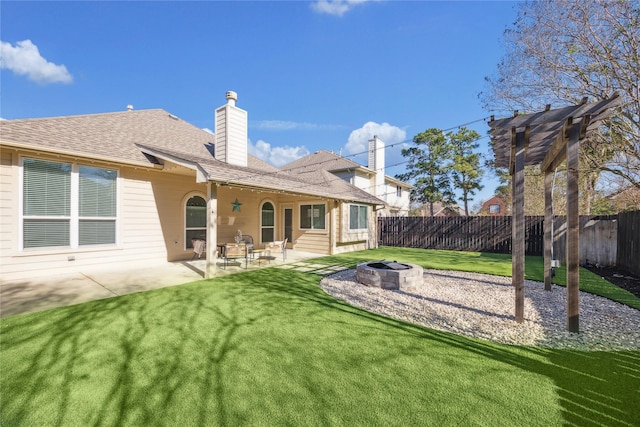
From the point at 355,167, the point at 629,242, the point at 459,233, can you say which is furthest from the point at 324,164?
the point at 629,242

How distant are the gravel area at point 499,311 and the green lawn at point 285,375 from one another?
37 centimetres

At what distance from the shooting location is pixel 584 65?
28.2 ft

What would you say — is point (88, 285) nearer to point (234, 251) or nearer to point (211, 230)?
point (211, 230)

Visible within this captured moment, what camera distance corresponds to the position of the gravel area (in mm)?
3586

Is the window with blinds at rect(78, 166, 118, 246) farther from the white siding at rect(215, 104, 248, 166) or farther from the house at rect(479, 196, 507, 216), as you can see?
the house at rect(479, 196, 507, 216)

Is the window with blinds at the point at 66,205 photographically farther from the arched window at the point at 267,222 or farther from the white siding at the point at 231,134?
the arched window at the point at 267,222

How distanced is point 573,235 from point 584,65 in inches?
337

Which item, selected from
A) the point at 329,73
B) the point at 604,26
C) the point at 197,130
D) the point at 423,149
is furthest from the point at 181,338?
the point at 423,149

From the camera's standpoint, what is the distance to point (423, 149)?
26422 millimetres

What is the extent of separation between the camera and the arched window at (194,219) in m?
9.27

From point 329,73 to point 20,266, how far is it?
15108 millimetres

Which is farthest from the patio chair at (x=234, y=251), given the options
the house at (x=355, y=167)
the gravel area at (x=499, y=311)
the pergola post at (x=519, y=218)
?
the house at (x=355, y=167)

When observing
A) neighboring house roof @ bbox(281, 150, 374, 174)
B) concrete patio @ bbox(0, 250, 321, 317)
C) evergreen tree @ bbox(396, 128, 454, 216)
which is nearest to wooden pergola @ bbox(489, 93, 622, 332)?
concrete patio @ bbox(0, 250, 321, 317)

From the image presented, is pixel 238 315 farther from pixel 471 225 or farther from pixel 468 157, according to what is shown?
pixel 468 157
